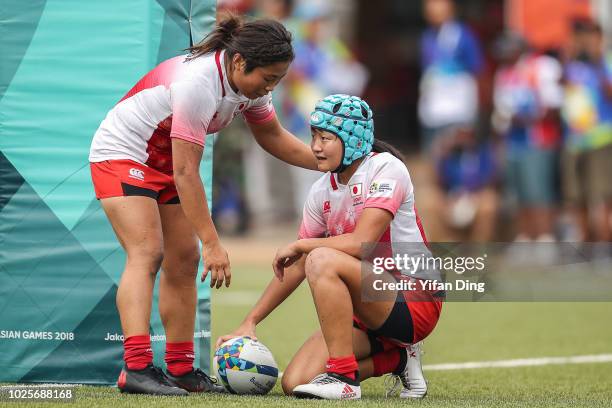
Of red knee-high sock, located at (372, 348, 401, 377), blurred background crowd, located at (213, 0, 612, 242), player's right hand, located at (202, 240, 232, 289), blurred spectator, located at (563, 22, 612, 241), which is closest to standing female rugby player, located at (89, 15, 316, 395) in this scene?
player's right hand, located at (202, 240, 232, 289)

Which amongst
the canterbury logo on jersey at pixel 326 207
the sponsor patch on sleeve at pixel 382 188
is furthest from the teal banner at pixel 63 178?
the sponsor patch on sleeve at pixel 382 188

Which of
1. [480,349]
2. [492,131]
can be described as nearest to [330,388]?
[480,349]

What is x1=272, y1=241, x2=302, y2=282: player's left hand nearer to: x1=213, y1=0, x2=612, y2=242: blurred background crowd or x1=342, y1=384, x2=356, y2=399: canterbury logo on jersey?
x1=342, y1=384, x2=356, y2=399: canterbury logo on jersey

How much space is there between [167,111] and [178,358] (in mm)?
1278

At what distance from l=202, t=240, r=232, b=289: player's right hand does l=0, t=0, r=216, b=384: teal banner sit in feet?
2.96

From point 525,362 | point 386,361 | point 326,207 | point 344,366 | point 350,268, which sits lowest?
point 525,362

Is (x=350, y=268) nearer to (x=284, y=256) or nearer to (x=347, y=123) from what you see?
(x=284, y=256)

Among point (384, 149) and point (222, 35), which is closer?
point (222, 35)

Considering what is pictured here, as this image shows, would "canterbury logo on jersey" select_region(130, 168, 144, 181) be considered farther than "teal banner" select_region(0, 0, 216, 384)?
No

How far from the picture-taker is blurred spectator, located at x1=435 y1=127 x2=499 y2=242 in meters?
14.9

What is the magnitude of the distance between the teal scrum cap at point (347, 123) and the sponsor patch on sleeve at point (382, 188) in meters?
0.19

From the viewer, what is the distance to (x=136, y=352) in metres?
5.53

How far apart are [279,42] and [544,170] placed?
900 centimetres

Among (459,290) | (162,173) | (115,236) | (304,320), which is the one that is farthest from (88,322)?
(304,320)
